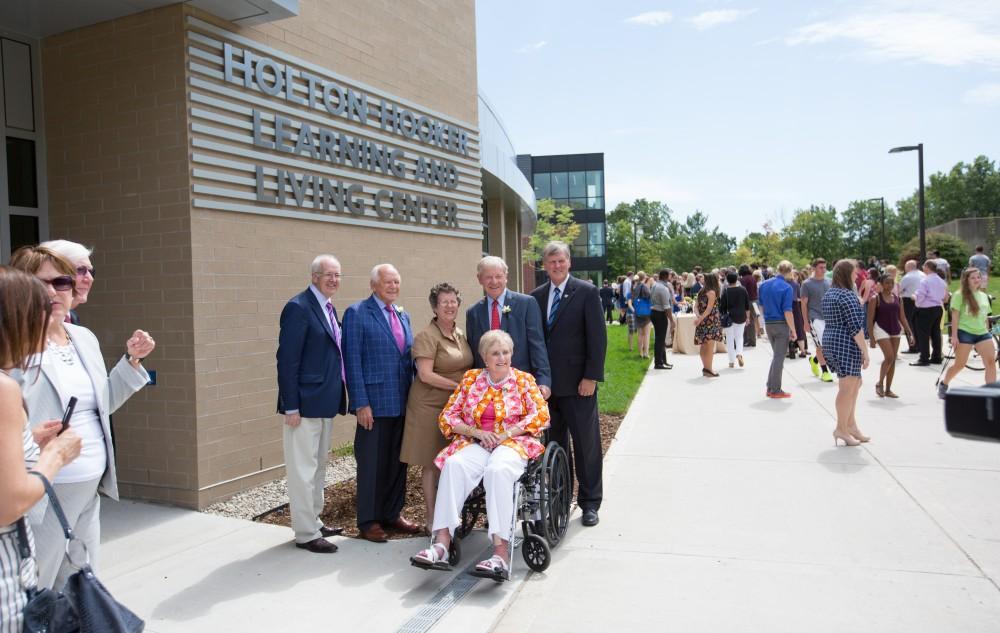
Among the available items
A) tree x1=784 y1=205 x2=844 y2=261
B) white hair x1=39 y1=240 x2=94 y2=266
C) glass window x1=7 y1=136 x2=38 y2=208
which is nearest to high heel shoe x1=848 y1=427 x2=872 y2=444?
white hair x1=39 y1=240 x2=94 y2=266

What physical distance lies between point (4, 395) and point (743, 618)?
3.45 m

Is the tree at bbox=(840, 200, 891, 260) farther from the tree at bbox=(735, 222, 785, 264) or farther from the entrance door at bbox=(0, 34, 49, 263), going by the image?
the entrance door at bbox=(0, 34, 49, 263)

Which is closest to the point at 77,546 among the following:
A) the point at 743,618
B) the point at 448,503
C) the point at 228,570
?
the point at 228,570

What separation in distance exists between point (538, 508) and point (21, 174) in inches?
206

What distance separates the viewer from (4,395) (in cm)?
203

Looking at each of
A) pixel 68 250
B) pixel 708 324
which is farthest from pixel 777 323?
pixel 68 250

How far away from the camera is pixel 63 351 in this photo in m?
2.95

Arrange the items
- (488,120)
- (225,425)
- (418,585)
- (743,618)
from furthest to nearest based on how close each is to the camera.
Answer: (488,120), (225,425), (418,585), (743,618)

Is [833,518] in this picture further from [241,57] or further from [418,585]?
[241,57]

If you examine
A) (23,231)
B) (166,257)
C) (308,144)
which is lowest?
(166,257)

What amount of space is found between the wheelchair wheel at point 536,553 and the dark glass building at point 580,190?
58816 mm

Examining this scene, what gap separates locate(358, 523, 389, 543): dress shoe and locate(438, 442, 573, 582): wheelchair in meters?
0.53

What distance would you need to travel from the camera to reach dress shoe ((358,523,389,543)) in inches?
201

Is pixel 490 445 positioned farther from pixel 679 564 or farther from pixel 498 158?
pixel 498 158
